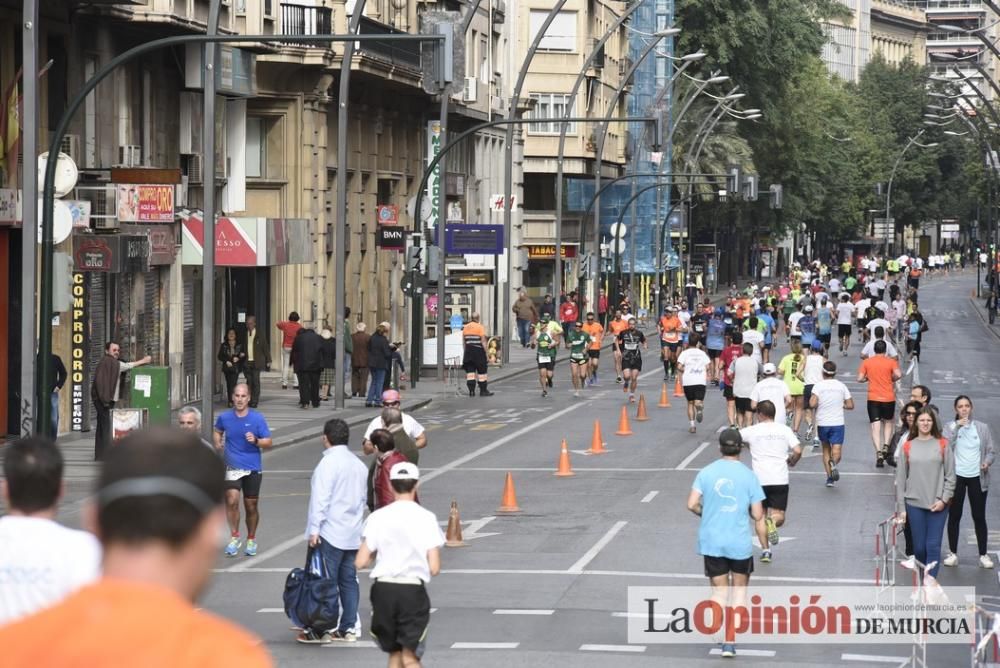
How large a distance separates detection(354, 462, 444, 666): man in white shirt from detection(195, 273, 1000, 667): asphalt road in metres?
1.57

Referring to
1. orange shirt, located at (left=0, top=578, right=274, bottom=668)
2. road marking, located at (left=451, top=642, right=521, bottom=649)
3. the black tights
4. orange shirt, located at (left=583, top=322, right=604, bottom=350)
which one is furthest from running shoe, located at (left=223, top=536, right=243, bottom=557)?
orange shirt, located at (left=583, top=322, right=604, bottom=350)

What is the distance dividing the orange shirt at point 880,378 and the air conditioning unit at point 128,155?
1385 cm

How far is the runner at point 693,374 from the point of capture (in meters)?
31.5

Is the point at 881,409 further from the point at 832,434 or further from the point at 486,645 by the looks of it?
the point at 486,645

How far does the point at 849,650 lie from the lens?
13.5 metres

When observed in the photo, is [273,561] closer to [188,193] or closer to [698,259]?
[188,193]

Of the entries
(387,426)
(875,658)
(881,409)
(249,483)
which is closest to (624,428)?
(881,409)

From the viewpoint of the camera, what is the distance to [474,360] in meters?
41.6

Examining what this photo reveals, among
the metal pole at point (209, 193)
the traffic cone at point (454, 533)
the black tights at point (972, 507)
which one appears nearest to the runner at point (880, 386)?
the black tights at point (972, 507)

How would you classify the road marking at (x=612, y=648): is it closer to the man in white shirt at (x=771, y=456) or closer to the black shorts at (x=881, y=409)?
the man in white shirt at (x=771, y=456)

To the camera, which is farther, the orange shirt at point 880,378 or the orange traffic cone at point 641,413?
the orange traffic cone at point 641,413

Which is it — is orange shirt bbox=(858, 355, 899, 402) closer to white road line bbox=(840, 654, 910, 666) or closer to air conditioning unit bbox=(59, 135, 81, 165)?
air conditioning unit bbox=(59, 135, 81, 165)

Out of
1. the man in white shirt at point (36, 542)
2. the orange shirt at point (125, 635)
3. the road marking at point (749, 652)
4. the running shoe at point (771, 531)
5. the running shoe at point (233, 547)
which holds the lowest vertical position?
the running shoe at point (233, 547)

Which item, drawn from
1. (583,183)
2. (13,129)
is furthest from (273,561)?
(583,183)
